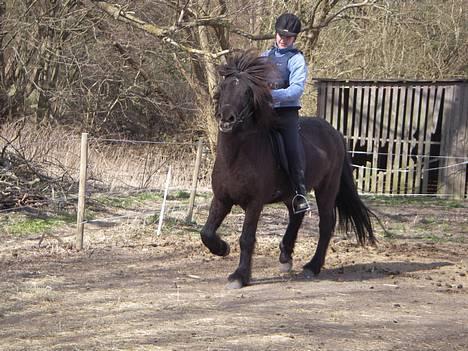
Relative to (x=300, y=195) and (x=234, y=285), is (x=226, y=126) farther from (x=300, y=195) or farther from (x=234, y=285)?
(x=234, y=285)

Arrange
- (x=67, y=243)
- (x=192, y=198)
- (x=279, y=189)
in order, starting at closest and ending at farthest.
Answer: (x=279, y=189), (x=67, y=243), (x=192, y=198)

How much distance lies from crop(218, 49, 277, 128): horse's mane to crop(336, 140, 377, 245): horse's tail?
2.06 metres

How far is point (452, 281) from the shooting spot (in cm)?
785

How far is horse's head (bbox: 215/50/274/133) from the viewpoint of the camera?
257 inches

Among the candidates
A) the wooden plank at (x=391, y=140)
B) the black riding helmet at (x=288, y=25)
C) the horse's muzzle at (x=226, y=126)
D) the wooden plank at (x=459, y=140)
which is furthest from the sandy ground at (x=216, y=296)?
the wooden plank at (x=391, y=140)

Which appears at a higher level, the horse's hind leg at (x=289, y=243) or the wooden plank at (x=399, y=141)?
the wooden plank at (x=399, y=141)

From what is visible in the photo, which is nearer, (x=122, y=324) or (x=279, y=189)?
(x=122, y=324)

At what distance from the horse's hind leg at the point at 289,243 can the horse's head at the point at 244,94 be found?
139 centimetres

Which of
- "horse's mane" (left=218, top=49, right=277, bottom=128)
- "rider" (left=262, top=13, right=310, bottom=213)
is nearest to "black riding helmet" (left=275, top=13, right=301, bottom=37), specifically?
"rider" (left=262, top=13, right=310, bottom=213)

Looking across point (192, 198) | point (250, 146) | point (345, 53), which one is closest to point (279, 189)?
point (250, 146)

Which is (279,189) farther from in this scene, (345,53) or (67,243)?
(345,53)

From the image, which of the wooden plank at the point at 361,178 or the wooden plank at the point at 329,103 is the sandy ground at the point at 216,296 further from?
the wooden plank at the point at 329,103

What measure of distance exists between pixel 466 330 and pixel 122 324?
8.46 feet

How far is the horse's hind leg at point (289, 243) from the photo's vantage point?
7998 mm
